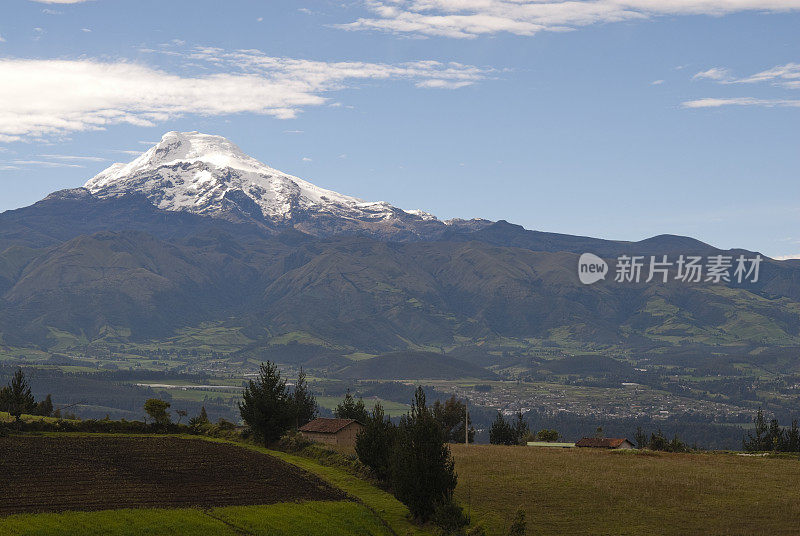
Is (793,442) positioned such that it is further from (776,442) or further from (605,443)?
(605,443)

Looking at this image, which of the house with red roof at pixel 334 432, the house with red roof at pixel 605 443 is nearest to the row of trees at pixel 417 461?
the house with red roof at pixel 334 432

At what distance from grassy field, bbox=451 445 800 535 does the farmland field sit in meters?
15.6

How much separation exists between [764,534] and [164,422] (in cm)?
7714

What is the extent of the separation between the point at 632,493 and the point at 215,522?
3629cm

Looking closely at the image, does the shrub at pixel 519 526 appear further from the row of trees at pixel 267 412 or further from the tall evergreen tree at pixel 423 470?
the row of trees at pixel 267 412

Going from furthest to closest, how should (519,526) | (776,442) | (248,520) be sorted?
(776,442) < (248,520) < (519,526)

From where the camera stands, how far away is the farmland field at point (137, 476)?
63.5 meters

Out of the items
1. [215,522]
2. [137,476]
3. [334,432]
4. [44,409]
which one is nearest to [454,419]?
[334,432]

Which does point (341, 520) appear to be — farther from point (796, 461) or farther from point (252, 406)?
point (796, 461)

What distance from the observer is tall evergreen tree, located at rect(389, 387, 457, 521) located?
71.6 meters

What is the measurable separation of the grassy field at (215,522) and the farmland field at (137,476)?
Answer: 2.05 meters

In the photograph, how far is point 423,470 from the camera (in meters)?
72.0

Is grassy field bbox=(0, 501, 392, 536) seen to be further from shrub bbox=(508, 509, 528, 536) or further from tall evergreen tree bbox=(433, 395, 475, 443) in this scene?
tall evergreen tree bbox=(433, 395, 475, 443)

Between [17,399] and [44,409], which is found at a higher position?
[17,399]
